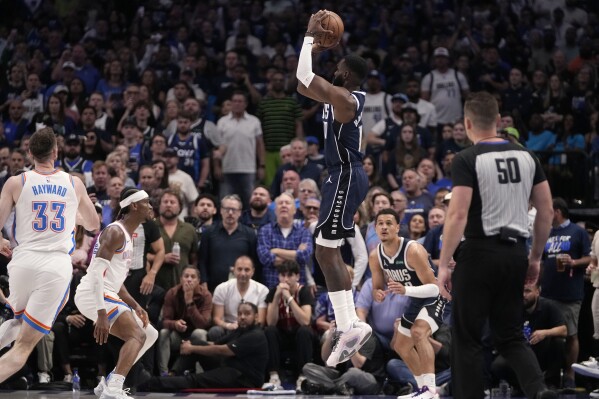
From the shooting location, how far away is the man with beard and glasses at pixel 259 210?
13789 millimetres

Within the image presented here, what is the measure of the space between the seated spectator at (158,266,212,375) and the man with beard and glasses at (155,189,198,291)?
441mm

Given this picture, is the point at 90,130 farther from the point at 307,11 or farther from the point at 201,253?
the point at 307,11

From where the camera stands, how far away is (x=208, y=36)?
62.0ft

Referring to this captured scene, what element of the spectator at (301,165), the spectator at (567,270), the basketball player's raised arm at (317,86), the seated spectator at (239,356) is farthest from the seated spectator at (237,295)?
the basketball player's raised arm at (317,86)

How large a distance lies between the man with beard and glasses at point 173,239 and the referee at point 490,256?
6.31m

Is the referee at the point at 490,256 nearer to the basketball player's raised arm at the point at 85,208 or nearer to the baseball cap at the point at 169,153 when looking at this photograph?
the basketball player's raised arm at the point at 85,208

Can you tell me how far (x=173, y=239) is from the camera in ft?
43.1

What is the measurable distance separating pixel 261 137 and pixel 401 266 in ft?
19.2

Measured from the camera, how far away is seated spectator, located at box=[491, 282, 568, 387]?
466 inches

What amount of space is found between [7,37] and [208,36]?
4.05m

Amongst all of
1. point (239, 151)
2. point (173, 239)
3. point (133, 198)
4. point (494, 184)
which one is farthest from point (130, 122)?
point (494, 184)

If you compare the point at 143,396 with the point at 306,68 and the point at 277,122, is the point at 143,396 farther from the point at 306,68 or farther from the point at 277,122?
the point at 277,122

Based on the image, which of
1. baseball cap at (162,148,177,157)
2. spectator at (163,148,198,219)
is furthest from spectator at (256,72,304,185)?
baseball cap at (162,148,177,157)

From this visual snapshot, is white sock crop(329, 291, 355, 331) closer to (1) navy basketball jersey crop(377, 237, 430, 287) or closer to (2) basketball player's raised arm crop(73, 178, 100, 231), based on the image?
(1) navy basketball jersey crop(377, 237, 430, 287)
